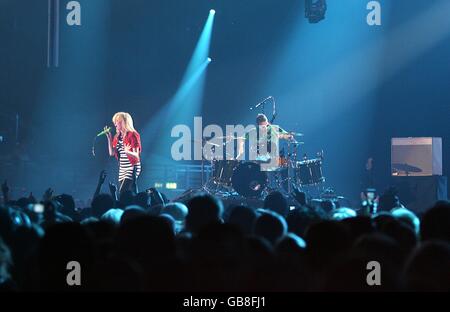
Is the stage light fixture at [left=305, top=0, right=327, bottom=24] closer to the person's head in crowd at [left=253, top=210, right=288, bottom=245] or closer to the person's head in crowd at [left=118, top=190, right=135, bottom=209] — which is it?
the person's head in crowd at [left=118, top=190, right=135, bottom=209]

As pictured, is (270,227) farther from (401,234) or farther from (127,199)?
(127,199)

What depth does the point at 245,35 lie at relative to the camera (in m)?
17.4

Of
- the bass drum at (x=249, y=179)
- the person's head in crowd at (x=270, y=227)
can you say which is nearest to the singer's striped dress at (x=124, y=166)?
the bass drum at (x=249, y=179)

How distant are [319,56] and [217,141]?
362 centimetres

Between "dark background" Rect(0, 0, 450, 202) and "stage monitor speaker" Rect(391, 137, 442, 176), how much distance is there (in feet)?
3.44

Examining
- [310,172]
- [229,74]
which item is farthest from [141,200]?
[229,74]

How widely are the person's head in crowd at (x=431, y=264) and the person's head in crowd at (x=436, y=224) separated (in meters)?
1.10

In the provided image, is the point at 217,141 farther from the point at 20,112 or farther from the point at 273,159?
the point at 20,112

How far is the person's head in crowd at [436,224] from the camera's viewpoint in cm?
462

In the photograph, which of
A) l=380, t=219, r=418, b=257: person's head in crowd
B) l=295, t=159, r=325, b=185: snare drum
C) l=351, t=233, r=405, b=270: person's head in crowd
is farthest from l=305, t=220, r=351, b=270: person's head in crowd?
l=295, t=159, r=325, b=185: snare drum

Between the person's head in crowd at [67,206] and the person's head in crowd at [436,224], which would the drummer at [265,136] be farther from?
the person's head in crowd at [436,224]

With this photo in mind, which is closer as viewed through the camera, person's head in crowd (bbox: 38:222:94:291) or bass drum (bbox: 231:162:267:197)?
person's head in crowd (bbox: 38:222:94:291)

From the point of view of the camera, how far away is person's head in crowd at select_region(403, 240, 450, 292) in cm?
342

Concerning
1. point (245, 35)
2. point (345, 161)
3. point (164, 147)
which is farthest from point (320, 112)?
point (164, 147)
